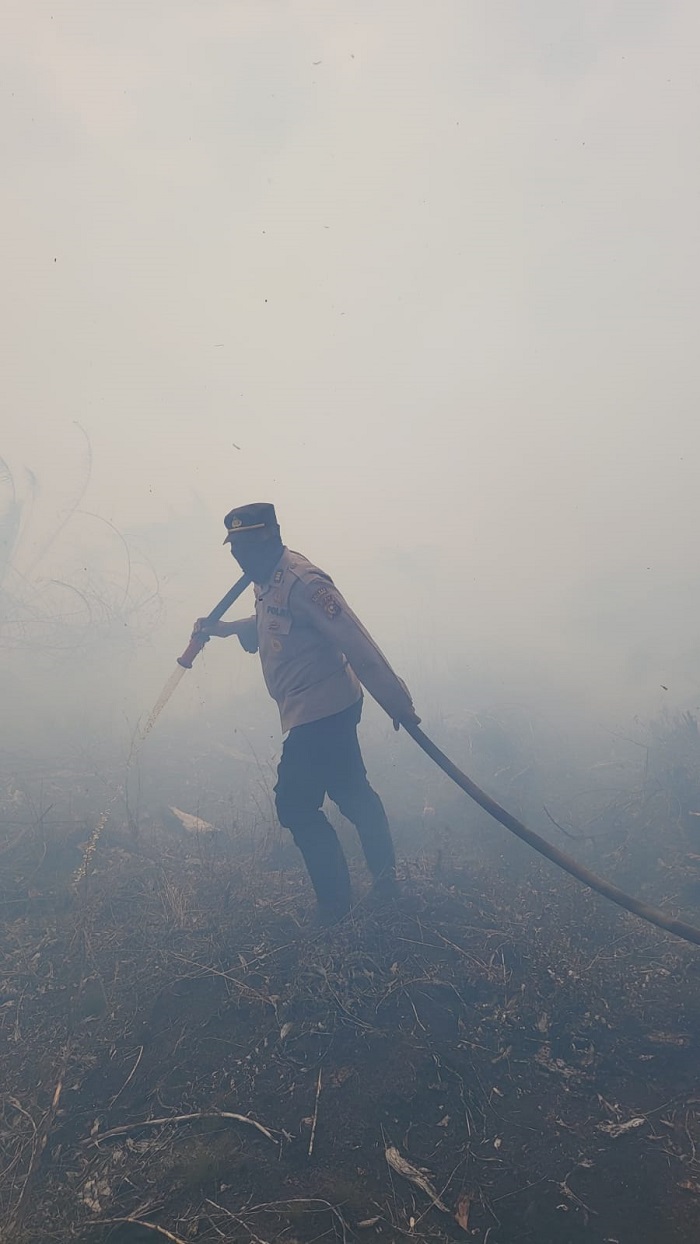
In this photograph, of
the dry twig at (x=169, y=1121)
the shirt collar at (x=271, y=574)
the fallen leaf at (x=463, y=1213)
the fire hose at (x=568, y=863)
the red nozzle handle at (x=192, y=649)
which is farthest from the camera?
the red nozzle handle at (x=192, y=649)

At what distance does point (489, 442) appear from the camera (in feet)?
105

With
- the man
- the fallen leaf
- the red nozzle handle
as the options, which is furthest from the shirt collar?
the fallen leaf

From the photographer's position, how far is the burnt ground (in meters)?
1.87

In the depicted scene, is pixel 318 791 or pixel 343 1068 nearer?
pixel 343 1068

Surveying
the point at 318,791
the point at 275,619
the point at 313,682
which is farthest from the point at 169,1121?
the point at 275,619

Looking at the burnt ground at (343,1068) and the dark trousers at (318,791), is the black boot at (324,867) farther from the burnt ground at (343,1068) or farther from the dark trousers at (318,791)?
the burnt ground at (343,1068)

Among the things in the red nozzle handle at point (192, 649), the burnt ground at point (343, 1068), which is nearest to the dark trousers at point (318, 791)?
the burnt ground at point (343, 1068)

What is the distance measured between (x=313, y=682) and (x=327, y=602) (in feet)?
1.52

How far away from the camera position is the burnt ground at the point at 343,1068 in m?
1.87

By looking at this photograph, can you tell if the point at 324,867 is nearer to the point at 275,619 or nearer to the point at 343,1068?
the point at 343,1068

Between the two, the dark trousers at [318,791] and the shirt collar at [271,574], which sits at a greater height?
the shirt collar at [271,574]

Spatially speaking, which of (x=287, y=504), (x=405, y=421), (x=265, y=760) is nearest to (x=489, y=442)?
(x=405, y=421)

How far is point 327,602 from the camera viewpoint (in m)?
3.13

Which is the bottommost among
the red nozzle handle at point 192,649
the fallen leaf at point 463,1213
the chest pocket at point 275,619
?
the fallen leaf at point 463,1213
